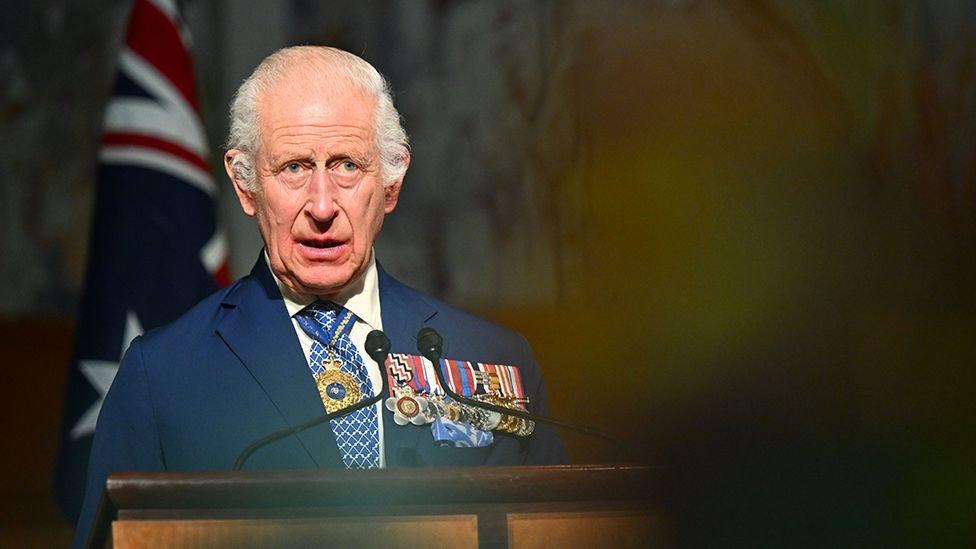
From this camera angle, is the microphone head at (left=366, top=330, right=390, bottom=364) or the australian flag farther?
the australian flag

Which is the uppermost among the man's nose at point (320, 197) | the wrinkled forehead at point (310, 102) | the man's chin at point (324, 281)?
the wrinkled forehead at point (310, 102)

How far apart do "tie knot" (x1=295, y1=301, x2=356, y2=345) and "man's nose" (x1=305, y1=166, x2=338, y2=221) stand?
14cm

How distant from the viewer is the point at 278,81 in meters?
1.96

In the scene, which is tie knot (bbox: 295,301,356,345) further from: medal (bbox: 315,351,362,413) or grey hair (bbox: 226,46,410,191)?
grey hair (bbox: 226,46,410,191)

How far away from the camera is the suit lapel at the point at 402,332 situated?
191 cm

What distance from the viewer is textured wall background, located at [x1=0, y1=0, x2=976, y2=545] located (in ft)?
13.9

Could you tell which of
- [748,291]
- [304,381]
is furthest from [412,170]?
[304,381]

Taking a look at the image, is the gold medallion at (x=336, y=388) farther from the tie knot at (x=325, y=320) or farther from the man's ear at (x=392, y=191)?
the man's ear at (x=392, y=191)

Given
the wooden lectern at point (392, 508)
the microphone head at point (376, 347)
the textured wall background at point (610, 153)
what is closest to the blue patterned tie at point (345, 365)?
the microphone head at point (376, 347)

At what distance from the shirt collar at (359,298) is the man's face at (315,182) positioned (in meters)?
0.03

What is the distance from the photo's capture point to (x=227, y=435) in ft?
6.24

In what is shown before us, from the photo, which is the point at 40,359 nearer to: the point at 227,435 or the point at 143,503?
the point at 227,435

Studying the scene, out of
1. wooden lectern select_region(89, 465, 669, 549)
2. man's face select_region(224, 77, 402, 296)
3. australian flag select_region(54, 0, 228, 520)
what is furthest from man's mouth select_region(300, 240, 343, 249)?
australian flag select_region(54, 0, 228, 520)

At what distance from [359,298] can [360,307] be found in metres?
0.01
